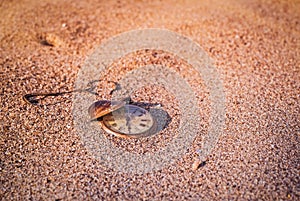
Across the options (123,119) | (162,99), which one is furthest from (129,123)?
(162,99)

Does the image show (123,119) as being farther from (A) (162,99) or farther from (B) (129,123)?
(A) (162,99)

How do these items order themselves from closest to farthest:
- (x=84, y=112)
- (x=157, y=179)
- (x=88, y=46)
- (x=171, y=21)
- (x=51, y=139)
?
(x=157, y=179) → (x=51, y=139) → (x=84, y=112) → (x=88, y=46) → (x=171, y=21)

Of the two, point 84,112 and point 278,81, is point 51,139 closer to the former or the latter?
point 84,112

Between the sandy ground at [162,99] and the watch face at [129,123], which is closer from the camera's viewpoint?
the sandy ground at [162,99]

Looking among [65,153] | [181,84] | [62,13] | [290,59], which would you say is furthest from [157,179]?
[62,13]

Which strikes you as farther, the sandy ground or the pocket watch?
the pocket watch
